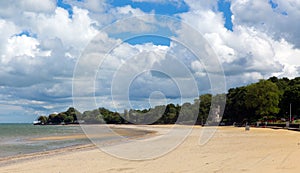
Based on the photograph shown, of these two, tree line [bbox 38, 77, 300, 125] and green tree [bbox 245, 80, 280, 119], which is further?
tree line [bbox 38, 77, 300, 125]

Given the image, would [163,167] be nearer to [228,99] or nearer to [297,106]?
[297,106]

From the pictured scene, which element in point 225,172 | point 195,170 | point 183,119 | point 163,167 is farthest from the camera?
point 183,119

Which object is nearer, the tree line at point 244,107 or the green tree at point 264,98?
the green tree at point 264,98

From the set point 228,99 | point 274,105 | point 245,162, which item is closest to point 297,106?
point 274,105

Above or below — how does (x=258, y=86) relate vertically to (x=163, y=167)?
above

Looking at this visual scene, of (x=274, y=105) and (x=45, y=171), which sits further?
(x=274, y=105)

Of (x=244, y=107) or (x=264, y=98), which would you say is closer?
(x=264, y=98)

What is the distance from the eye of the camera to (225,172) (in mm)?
13688

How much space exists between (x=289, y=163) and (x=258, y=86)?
88380 mm

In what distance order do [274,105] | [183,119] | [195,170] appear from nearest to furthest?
[195,170] < [274,105] < [183,119]

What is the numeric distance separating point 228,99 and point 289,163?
12625 cm

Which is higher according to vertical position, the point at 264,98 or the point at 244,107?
the point at 264,98

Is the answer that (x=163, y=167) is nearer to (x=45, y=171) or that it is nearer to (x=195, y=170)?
(x=195, y=170)

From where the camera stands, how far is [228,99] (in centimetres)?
13950
